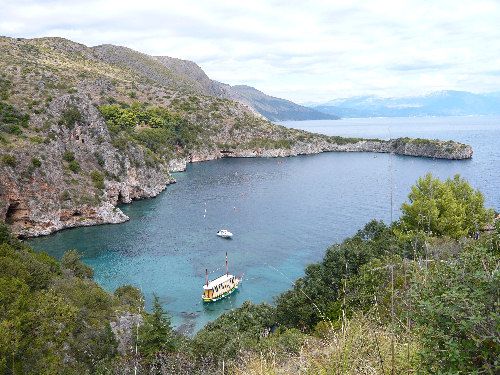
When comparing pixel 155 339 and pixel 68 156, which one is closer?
pixel 155 339

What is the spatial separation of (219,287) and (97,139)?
4131cm

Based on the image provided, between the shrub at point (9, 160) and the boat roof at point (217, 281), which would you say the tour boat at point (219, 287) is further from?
the shrub at point (9, 160)

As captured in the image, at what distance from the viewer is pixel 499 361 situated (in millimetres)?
4262

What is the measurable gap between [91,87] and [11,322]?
11051 cm

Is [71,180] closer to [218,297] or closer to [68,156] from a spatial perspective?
[68,156]

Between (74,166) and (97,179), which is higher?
(74,166)

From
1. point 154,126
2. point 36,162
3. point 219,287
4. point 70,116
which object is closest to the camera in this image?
point 219,287

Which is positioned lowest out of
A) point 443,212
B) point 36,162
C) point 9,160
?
point 443,212

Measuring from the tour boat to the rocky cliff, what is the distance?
70.5ft

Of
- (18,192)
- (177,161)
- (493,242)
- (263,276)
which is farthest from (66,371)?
(177,161)

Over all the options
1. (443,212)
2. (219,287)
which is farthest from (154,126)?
(443,212)

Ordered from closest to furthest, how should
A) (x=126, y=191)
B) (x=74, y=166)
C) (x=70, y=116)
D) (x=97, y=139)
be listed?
(x=74, y=166), (x=70, y=116), (x=126, y=191), (x=97, y=139)

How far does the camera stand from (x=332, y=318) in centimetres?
2102

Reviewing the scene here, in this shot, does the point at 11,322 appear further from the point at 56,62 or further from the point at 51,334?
the point at 56,62
